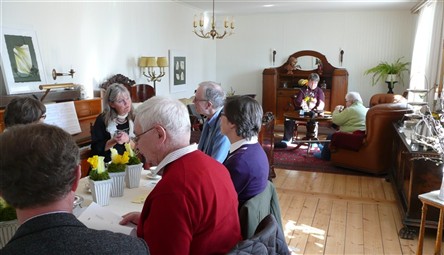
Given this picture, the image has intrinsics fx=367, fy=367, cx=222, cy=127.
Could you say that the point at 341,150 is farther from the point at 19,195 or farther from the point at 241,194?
the point at 19,195

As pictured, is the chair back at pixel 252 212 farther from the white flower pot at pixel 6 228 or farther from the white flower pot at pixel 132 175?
the white flower pot at pixel 6 228

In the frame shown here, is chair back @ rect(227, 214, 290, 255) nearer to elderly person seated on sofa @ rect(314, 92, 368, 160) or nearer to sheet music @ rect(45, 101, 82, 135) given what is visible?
sheet music @ rect(45, 101, 82, 135)

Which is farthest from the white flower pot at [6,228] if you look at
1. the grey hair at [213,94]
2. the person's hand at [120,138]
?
the grey hair at [213,94]

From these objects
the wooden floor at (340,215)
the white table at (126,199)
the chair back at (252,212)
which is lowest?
the wooden floor at (340,215)

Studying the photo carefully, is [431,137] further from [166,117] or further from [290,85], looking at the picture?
[290,85]

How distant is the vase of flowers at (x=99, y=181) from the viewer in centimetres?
178

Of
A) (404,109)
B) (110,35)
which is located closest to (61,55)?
(110,35)

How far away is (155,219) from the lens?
124 centimetres

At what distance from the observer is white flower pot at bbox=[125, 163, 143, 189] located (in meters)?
2.08

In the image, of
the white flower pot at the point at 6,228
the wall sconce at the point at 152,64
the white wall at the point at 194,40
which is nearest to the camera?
the white flower pot at the point at 6,228

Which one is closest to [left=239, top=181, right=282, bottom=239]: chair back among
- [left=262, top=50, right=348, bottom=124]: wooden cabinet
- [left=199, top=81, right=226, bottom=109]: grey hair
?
[left=199, top=81, right=226, bottom=109]: grey hair

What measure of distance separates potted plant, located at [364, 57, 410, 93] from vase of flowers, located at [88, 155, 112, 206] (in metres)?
7.43

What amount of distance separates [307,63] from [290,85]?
2.09 feet

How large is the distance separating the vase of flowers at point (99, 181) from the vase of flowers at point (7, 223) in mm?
454
